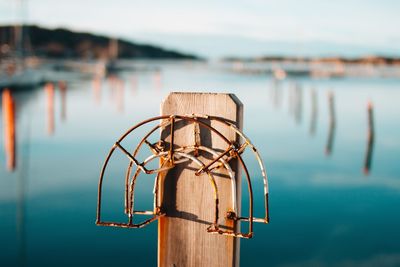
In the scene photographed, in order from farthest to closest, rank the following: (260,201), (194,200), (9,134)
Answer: (9,134)
(260,201)
(194,200)

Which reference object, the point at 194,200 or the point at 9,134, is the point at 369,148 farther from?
the point at 194,200

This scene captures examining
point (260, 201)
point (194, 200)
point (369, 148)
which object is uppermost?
point (194, 200)

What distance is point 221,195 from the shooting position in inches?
97.1

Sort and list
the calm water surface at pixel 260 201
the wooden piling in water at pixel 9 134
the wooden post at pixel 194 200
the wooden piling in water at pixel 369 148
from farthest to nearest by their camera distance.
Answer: the wooden piling in water at pixel 369 148 → the wooden piling in water at pixel 9 134 → the calm water surface at pixel 260 201 → the wooden post at pixel 194 200

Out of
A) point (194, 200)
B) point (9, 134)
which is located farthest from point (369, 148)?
point (194, 200)

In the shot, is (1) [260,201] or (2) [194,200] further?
(1) [260,201]

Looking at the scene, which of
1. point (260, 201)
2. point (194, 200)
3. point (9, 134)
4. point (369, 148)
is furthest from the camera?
point (369, 148)

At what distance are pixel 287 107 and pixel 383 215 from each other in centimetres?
3235

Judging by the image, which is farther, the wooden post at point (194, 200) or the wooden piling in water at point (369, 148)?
the wooden piling in water at point (369, 148)

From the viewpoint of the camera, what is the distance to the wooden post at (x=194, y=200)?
94.6 inches

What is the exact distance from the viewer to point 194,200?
2.51m

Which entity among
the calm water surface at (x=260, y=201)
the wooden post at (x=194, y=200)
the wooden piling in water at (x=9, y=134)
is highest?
the wooden post at (x=194, y=200)

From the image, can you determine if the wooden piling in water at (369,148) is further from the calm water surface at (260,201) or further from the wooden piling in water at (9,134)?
the wooden piling in water at (9,134)

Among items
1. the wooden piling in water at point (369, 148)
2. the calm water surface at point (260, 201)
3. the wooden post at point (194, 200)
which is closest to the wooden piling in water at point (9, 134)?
the calm water surface at point (260, 201)
